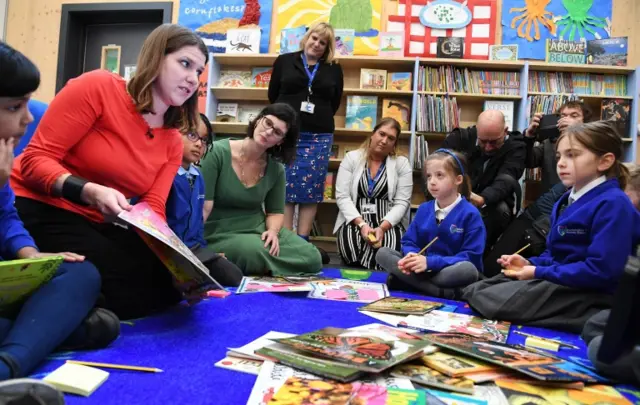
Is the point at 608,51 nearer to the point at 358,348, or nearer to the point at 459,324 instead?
the point at 459,324

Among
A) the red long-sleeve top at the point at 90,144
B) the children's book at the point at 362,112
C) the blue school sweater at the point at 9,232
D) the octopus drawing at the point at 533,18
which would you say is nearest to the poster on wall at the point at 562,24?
the octopus drawing at the point at 533,18

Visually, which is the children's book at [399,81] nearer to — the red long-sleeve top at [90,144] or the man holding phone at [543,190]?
the man holding phone at [543,190]

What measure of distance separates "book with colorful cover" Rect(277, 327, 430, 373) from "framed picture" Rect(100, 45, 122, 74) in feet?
13.0

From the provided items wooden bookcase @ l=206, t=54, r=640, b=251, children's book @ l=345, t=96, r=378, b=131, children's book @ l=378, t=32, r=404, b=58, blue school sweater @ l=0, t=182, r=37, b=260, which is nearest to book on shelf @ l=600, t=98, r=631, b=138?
wooden bookcase @ l=206, t=54, r=640, b=251

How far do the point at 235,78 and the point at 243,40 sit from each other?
0.30 m

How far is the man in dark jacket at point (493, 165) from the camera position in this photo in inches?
101

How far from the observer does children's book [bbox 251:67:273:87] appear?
3699mm

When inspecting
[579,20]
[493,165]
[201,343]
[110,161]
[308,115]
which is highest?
[579,20]

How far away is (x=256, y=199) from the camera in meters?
2.18

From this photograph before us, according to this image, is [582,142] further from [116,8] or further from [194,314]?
[116,8]

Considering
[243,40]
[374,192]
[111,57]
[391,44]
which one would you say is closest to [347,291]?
[374,192]

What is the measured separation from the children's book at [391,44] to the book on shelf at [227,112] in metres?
1.16

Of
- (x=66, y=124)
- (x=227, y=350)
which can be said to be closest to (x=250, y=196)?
(x=66, y=124)

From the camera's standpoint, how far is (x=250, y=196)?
2.16m
